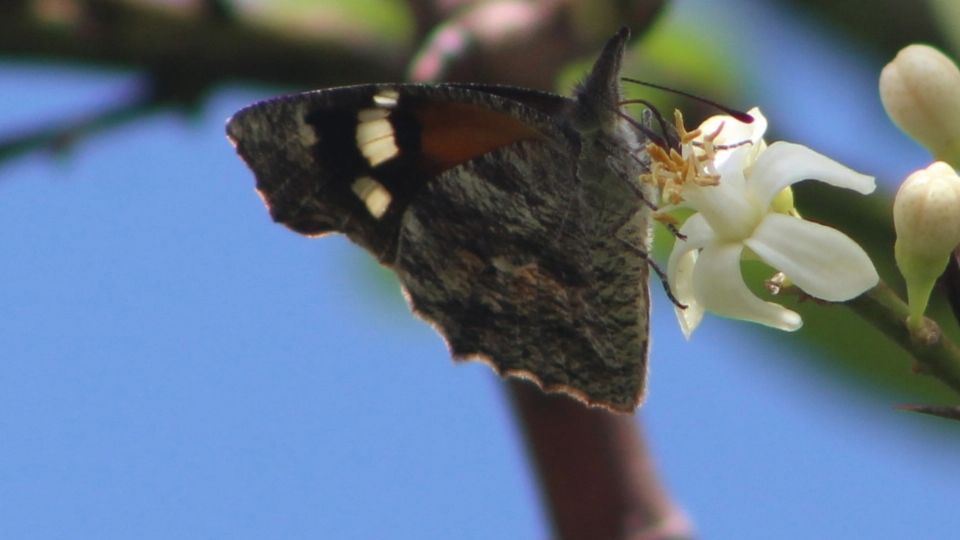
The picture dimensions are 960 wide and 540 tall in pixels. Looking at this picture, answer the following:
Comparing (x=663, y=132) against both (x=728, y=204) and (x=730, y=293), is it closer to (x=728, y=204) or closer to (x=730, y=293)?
(x=728, y=204)

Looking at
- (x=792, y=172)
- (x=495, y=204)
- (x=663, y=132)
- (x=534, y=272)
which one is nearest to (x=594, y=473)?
(x=534, y=272)

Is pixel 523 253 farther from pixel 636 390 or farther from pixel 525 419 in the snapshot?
pixel 525 419

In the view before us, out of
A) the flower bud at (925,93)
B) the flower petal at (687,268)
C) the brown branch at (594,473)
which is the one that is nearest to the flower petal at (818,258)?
the flower petal at (687,268)

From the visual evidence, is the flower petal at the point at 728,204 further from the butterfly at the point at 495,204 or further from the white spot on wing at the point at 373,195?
the white spot on wing at the point at 373,195

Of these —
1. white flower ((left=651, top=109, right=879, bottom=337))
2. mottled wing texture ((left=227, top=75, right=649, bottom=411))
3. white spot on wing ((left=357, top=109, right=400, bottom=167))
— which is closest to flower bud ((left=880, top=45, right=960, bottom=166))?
white flower ((left=651, top=109, right=879, bottom=337))

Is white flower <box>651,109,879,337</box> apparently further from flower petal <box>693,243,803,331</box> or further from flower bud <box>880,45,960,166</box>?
flower bud <box>880,45,960,166</box>

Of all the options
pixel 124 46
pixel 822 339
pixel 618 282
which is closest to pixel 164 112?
pixel 124 46
